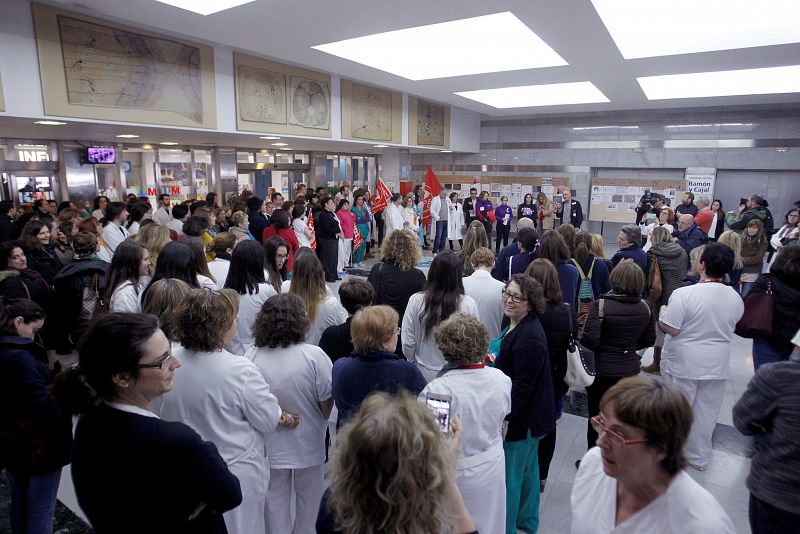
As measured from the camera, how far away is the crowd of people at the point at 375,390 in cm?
133

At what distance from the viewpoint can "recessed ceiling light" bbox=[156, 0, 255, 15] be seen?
15.5ft

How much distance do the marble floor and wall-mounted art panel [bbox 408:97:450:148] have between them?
28.9 ft

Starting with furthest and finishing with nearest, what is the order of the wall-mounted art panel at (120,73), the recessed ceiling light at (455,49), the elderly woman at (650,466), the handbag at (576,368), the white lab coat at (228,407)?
1. the recessed ceiling light at (455,49)
2. the wall-mounted art panel at (120,73)
3. the handbag at (576,368)
4. the white lab coat at (228,407)
5. the elderly woman at (650,466)

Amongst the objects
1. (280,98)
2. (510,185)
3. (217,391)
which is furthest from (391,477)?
(510,185)

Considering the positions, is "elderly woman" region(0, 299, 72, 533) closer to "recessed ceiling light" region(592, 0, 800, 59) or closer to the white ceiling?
the white ceiling

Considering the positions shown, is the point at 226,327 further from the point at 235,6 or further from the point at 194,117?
the point at 194,117

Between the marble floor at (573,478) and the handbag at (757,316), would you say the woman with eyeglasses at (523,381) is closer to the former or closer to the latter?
the marble floor at (573,478)

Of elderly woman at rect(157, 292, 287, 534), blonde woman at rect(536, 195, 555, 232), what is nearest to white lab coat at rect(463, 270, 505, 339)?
elderly woman at rect(157, 292, 287, 534)

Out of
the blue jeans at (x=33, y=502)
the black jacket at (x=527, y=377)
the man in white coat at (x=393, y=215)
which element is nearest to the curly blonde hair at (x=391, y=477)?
the black jacket at (x=527, y=377)

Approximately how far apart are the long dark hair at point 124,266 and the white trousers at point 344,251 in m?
6.59

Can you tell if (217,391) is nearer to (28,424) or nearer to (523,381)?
(28,424)

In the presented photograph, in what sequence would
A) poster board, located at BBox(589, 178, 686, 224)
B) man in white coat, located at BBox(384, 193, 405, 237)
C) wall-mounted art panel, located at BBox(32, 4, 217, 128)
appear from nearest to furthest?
wall-mounted art panel, located at BBox(32, 4, 217, 128)
man in white coat, located at BBox(384, 193, 405, 237)
poster board, located at BBox(589, 178, 686, 224)

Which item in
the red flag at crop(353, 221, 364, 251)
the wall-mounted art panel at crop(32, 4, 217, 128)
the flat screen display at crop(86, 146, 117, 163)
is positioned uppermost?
the wall-mounted art panel at crop(32, 4, 217, 128)

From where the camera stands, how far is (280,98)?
8039 millimetres
